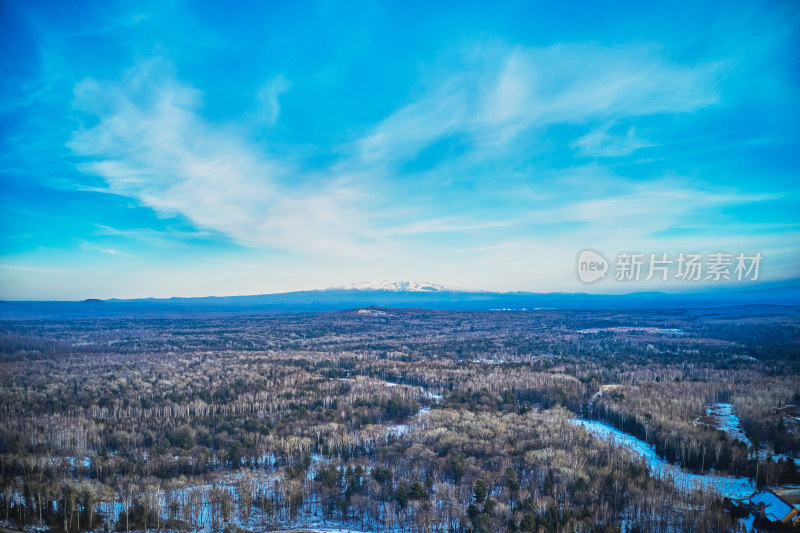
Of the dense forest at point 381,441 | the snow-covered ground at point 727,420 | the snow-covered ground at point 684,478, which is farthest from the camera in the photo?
the snow-covered ground at point 727,420

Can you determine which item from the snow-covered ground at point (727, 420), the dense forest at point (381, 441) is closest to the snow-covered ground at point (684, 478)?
the dense forest at point (381, 441)

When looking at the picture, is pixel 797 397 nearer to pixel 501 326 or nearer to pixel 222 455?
pixel 222 455

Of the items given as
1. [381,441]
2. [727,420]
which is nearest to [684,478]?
[727,420]

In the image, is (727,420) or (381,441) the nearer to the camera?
(381,441)

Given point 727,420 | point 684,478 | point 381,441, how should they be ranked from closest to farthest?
point 684,478 < point 381,441 < point 727,420

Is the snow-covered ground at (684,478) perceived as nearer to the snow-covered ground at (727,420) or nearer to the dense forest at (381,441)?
the dense forest at (381,441)

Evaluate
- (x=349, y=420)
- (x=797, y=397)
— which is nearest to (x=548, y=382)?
(x=797, y=397)

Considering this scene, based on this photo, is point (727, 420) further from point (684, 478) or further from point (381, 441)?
point (381, 441)
